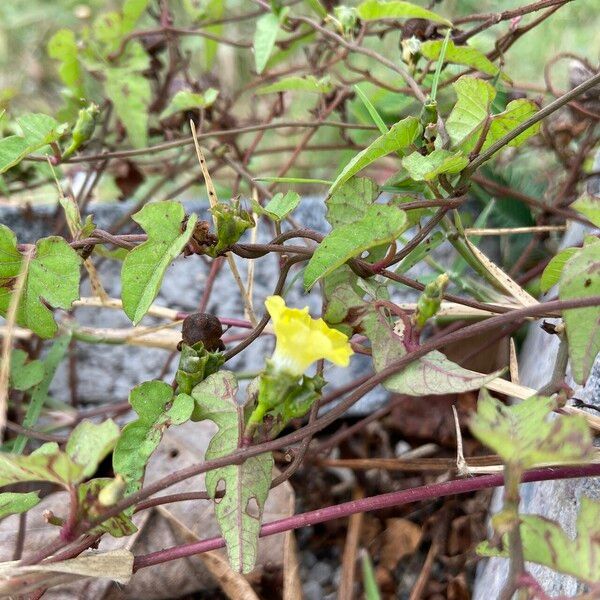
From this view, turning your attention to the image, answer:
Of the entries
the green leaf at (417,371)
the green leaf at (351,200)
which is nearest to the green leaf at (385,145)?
the green leaf at (351,200)

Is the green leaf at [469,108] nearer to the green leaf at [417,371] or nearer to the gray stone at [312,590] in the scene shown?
the green leaf at [417,371]

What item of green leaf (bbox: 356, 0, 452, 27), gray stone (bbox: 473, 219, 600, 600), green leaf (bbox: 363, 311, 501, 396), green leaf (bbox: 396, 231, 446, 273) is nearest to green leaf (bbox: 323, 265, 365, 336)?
green leaf (bbox: 363, 311, 501, 396)

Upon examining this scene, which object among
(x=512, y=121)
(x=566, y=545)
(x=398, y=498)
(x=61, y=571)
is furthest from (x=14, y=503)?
(x=512, y=121)

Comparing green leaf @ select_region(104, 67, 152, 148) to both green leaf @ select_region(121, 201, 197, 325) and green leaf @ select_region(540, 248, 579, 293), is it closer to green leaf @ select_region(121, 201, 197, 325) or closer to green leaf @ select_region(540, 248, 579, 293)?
green leaf @ select_region(121, 201, 197, 325)

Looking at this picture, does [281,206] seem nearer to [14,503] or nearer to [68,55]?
[14,503]

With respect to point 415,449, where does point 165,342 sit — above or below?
above

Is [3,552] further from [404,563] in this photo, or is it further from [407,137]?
[407,137]

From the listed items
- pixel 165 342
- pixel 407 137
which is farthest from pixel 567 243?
pixel 165 342
